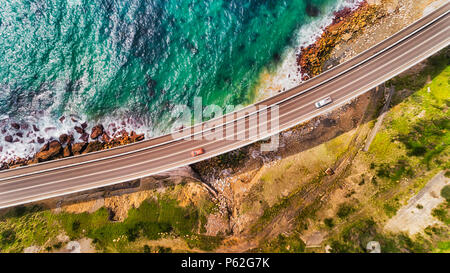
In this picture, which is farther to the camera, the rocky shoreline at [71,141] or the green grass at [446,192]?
the rocky shoreline at [71,141]

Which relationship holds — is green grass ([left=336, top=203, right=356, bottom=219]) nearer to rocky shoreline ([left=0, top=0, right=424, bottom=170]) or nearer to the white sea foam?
the white sea foam

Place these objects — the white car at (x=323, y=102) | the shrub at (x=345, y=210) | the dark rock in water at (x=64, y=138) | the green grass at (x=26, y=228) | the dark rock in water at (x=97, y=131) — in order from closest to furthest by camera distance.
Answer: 1. the shrub at (x=345, y=210)
2. the white car at (x=323, y=102)
3. the green grass at (x=26, y=228)
4. the dark rock in water at (x=64, y=138)
5. the dark rock in water at (x=97, y=131)

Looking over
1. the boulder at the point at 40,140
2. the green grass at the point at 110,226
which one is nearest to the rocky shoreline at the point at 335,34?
the green grass at the point at 110,226

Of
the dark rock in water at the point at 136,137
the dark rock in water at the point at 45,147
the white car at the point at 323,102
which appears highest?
the white car at the point at 323,102

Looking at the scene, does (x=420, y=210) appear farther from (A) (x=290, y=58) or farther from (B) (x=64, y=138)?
(B) (x=64, y=138)

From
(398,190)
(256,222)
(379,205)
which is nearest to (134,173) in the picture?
(256,222)

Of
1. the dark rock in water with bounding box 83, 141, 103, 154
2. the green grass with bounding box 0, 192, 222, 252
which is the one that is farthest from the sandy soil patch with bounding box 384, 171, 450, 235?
the dark rock in water with bounding box 83, 141, 103, 154

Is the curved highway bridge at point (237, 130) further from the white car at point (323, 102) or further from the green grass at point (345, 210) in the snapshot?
the green grass at point (345, 210)
